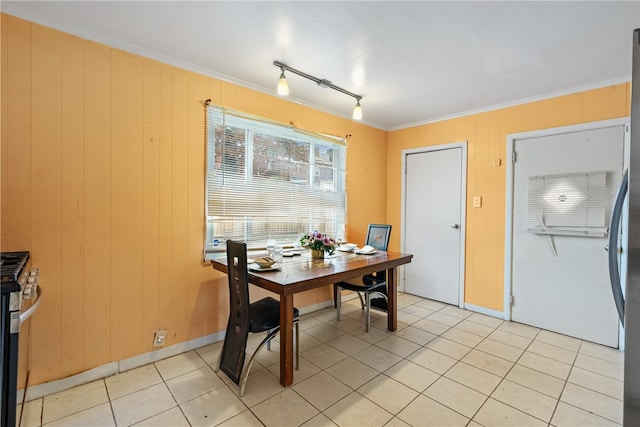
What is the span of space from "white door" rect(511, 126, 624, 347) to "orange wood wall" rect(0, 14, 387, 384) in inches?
124

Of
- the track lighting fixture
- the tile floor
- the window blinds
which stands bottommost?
the tile floor

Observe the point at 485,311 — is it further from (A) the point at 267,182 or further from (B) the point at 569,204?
(A) the point at 267,182

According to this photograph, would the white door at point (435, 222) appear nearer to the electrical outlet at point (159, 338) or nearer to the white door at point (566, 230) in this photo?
the white door at point (566, 230)

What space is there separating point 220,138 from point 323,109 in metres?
1.40

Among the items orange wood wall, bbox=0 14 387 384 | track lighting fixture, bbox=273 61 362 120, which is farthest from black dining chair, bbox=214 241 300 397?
track lighting fixture, bbox=273 61 362 120

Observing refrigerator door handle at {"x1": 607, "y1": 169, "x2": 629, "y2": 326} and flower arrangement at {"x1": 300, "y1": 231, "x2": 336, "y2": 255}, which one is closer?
refrigerator door handle at {"x1": 607, "y1": 169, "x2": 629, "y2": 326}

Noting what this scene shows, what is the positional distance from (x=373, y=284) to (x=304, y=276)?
1218 millimetres

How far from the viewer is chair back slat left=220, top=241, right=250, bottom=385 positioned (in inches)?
79.0

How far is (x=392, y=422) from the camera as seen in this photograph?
5.65 ft

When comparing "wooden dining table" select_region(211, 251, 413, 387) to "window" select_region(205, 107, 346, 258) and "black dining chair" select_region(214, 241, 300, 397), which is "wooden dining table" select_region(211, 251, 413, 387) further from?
"window" select_region(205, 107, 346, 258)

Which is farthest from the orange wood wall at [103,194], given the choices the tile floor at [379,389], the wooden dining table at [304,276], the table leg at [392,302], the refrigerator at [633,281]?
the refrigerator at [633,281]

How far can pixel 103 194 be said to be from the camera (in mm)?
2109

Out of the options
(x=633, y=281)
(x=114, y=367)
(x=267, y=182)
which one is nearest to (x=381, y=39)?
(x=267, y=182)

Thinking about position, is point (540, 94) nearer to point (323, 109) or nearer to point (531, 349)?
point (323, 109)
